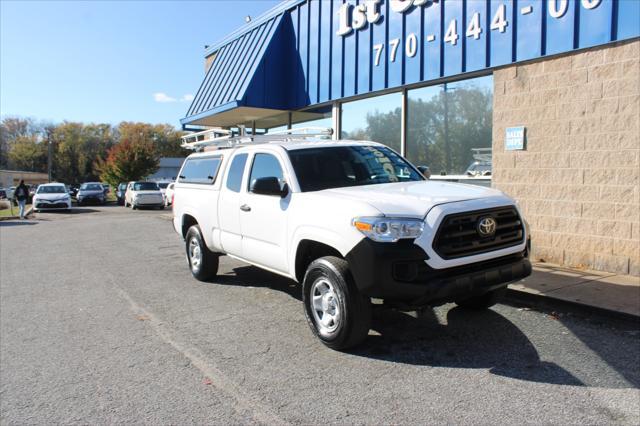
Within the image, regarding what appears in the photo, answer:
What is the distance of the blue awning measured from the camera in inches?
514

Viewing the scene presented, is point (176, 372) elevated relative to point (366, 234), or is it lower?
lower

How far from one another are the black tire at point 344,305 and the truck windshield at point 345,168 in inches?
40.7

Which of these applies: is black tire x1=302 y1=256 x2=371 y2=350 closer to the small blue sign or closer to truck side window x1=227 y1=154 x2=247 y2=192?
truck side window x1=227 y1=154 x2=247 y2=192

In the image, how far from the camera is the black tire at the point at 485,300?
544 centimetres

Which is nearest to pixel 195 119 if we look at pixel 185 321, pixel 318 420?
pixel 185 321

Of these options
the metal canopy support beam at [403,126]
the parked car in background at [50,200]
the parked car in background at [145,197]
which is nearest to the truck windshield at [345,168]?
the metal canopy support beam at [403,126]

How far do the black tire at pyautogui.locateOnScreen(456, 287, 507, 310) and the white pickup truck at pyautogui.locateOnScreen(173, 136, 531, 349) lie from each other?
1 centimetres

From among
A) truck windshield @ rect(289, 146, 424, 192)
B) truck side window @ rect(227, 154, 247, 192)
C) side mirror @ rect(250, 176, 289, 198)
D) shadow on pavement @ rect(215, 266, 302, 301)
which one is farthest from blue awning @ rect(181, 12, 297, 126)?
side mirror @ rect(250, 176, 289, 198)

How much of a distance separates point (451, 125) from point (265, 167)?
4.70 m

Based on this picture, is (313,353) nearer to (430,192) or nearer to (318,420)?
(318,420)

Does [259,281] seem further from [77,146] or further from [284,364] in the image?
[77,146]

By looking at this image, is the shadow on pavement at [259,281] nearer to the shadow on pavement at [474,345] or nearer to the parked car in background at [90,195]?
the shadow on pavement at [474,345]

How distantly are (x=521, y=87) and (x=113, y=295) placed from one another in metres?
6.75

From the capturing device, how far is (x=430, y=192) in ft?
15.5
